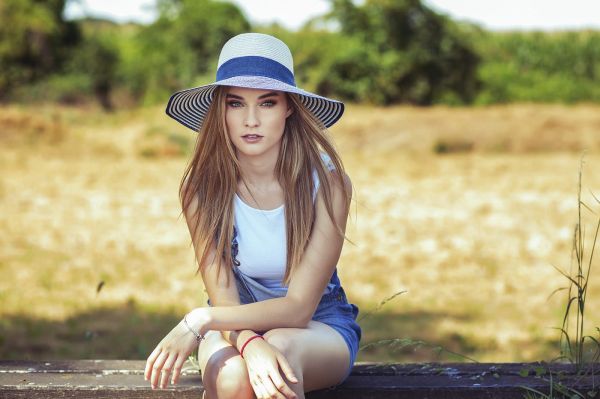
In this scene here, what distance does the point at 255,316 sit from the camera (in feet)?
7.77

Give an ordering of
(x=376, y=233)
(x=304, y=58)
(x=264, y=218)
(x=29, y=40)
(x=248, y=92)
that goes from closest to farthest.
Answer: (x=248, y=92) → (x=264, y=218) → (x=376, y=233) → (x=304, y=58) → (x=29, y=40)

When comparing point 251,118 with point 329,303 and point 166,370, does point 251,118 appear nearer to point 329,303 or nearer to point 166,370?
point 329,303

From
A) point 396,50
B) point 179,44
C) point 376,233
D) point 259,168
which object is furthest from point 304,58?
point 259,168

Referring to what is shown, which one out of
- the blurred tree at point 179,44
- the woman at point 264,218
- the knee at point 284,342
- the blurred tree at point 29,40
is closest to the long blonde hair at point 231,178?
the woman at point 264,218

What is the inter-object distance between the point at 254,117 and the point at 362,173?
8.52 meters

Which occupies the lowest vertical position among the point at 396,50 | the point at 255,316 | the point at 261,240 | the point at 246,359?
the point at 246,359

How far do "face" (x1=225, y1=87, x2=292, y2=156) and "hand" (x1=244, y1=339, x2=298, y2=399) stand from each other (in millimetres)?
613

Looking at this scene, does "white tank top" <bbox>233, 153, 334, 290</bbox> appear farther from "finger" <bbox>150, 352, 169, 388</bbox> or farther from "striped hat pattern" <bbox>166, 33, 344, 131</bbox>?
"finger" <bbox>150, 352, 169, 388</bbox>

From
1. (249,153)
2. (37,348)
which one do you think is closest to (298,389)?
(249,153)

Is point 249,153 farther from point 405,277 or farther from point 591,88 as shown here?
point 591,88

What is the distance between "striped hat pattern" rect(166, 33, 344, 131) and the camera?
7.84 feet

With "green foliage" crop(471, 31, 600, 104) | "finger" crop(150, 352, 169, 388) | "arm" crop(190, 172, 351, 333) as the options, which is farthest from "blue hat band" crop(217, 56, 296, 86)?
"green foliage" crop(471, 31, 600, 104)

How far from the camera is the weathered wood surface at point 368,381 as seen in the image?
8.32 feet

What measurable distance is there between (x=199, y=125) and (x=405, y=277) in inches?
156
